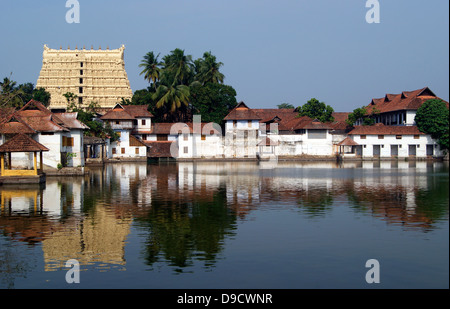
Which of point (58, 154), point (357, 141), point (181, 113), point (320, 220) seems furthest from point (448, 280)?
point (181, 113)

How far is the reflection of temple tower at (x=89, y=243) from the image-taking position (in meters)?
14.7

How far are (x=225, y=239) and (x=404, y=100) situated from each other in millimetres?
77355

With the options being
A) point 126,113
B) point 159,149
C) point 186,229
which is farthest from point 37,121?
point 159,149

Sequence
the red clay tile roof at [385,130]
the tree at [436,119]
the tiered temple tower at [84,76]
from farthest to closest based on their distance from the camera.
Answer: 1. the tiered temple tower at [84,76]
2. the red clay tile roof at [385,130]
3. the tree at [436,119]

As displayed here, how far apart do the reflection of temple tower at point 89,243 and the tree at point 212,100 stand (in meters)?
63.1

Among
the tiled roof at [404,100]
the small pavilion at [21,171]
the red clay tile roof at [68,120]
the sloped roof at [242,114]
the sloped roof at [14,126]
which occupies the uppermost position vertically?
the tiled roof at [404,100]

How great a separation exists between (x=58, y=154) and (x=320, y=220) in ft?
94.1

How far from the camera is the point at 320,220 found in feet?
68.2

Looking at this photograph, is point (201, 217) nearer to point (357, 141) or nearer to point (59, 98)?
point (357, 141)

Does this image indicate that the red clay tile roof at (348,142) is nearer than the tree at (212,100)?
Yes

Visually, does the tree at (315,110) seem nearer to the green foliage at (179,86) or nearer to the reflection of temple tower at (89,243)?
the green foliage at (179,86)

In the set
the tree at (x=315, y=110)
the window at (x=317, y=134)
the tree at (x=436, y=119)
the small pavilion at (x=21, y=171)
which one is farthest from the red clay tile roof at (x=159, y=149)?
the small pavilion at (x=21, y=171)

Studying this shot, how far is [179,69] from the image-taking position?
290 feet

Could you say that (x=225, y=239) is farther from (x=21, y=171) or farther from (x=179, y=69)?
(x=179, y=69)
